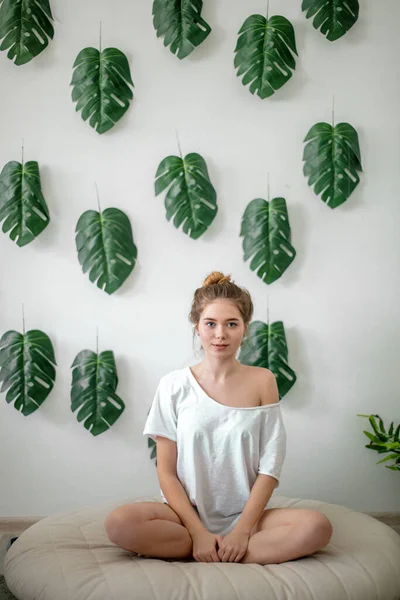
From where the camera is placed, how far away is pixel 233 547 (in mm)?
1809

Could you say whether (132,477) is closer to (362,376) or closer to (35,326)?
(35,326)

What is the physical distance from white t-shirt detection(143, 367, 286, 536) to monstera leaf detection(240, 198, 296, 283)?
710mm

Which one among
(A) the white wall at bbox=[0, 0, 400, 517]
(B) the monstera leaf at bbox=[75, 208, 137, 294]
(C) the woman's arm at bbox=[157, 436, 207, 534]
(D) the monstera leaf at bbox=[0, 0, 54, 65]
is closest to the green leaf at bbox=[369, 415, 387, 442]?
(A) the white wall at bbox=[0, 0, 400, 517]

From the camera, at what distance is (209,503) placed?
1.97m

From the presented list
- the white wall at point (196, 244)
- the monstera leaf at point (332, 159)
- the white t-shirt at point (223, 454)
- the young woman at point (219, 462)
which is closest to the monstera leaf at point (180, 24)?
the white wall at point (196, 244)

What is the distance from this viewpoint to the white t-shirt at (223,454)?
1.95 meters

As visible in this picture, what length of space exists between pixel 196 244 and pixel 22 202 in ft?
2.14

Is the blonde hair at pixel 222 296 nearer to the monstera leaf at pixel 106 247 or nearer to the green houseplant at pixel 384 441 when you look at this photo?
the monstera leaf at pixel 106 247

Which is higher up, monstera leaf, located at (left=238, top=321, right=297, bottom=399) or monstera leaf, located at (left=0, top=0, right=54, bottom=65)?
monstera leaf, located at (left=0, top=0, right=54, bottom=65)

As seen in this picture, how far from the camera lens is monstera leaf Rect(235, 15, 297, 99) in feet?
8.29

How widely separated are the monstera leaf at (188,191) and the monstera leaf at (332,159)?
39 centimetres

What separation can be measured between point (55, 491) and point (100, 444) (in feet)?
0.80

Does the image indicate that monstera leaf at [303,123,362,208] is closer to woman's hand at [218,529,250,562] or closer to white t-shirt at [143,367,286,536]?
white t-shirt at [143,367,286,536]

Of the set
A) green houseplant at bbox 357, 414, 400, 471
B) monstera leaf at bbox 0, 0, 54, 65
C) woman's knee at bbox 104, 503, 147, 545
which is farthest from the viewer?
monstera leaf at bbox 0, 0, 54, 65
